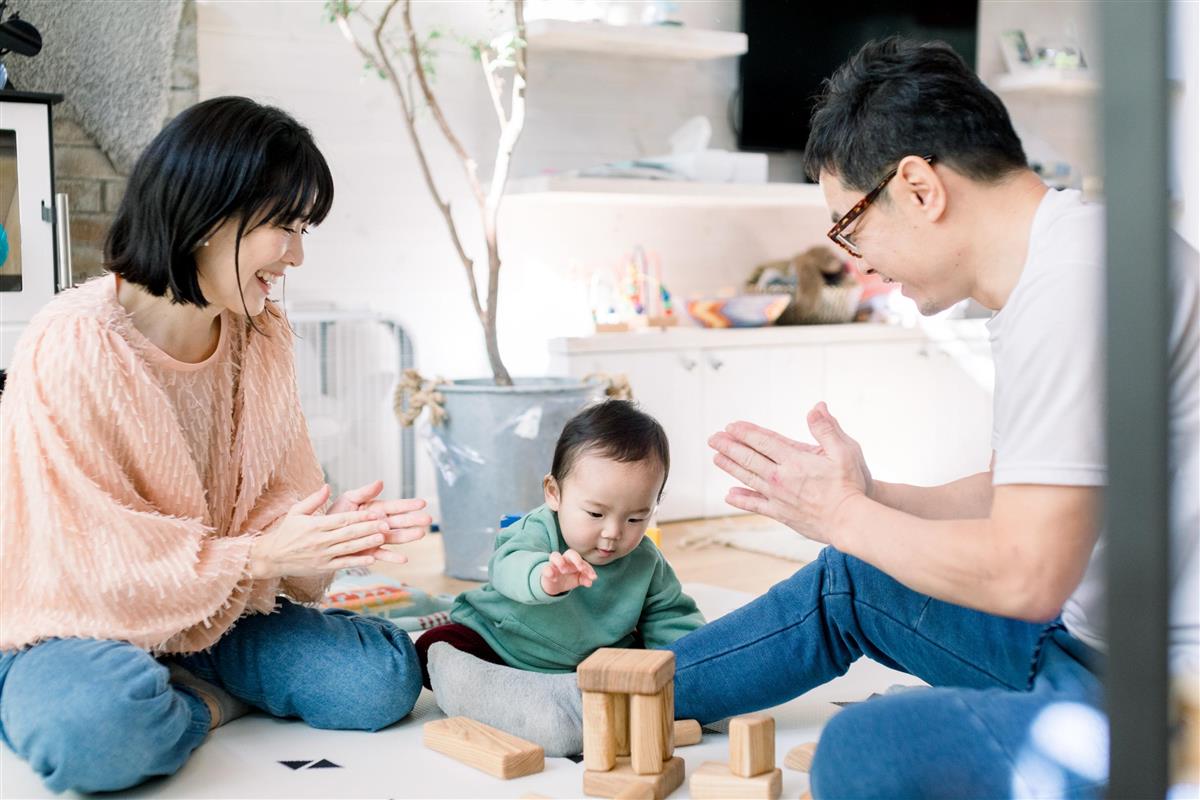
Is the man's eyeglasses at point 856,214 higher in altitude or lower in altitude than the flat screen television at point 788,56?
lower

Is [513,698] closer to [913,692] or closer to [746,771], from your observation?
[746,771]

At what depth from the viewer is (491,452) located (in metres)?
2.65

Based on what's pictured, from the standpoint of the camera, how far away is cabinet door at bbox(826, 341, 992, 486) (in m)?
3.60

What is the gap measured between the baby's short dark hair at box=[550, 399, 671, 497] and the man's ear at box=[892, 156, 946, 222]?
1.91 feet

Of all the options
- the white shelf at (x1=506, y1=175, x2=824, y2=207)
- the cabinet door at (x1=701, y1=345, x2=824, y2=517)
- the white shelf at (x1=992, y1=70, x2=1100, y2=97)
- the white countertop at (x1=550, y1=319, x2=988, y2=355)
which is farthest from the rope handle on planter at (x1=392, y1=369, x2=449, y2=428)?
the white shelf at (x1=992, y1=70, x2=1100, y2=97)

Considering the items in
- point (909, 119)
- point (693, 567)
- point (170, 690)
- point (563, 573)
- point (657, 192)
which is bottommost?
point (693, 567)

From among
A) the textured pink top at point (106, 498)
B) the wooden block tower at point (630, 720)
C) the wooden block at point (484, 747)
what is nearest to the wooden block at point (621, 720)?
the wooden block tower at point (630, 720)

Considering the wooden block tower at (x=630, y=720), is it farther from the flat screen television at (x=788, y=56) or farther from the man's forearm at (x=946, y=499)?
the flat screen television at (x=788, y=56)

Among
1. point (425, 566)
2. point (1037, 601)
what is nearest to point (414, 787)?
point (1037, 601)

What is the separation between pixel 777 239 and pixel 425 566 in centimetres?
165

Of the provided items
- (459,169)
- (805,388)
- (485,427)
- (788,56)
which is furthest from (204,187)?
(788,56)

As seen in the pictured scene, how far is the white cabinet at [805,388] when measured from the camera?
10.6 ft

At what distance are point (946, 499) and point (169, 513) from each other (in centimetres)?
89

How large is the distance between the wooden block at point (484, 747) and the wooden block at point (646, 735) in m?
0.14
